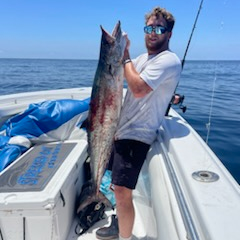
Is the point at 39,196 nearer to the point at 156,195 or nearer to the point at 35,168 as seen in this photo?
the point at 35,168

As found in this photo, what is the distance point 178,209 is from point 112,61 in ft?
3.91

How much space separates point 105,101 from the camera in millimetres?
2146

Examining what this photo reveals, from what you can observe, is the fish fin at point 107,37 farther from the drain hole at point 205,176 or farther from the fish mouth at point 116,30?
the drain hole at point 205,176

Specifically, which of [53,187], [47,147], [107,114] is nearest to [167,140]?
[107,114]

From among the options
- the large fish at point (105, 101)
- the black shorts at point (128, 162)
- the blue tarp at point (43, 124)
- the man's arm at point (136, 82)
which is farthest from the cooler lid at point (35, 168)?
the man's arm at point (136, 82)

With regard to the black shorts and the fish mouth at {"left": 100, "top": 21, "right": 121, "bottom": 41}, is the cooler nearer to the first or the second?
the black shorts

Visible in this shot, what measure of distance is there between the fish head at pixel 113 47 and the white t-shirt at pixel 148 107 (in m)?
0.25

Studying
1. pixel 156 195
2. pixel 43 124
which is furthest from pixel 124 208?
pixel 43 124

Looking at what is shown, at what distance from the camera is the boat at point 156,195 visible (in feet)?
4.26

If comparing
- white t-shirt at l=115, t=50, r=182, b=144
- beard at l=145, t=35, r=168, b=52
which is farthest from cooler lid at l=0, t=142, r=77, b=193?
beard at l=145, t=35, r=168, b=52

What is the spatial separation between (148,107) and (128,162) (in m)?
0.49

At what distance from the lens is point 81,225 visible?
2688 millimetres

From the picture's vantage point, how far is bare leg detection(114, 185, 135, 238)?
7.23 ft

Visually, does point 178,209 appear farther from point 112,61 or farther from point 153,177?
point 112,61
